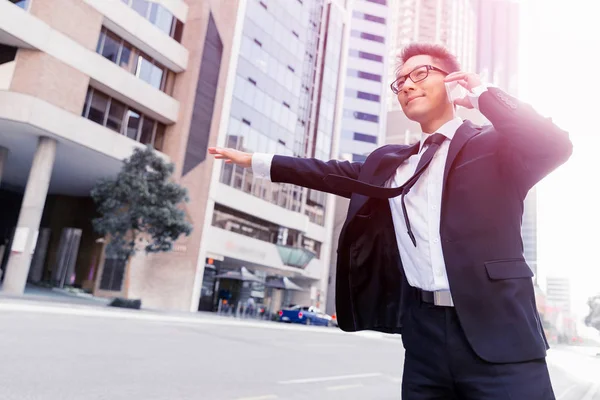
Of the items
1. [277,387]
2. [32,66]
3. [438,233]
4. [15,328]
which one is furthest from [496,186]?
[32,66]

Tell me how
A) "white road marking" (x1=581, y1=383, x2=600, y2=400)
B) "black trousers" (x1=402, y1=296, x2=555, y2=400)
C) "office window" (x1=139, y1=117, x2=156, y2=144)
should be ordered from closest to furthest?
1. "black trousers" (x1=402, y1=296, x2=555, y2=400)
2. "white road marking" (x1=581, y1=383, x2=600, y2=400)
3. "office window" (x1=139, y1=117, x2=156, y2=144)

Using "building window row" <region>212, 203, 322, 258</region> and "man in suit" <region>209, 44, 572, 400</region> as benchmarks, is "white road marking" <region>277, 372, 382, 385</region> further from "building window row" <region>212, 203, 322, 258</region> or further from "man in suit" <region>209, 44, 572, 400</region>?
"building window row" <region>212, 203, 322, 258</region>

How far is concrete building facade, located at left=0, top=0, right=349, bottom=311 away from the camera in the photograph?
66.6ft

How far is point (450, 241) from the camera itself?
5.41 ft

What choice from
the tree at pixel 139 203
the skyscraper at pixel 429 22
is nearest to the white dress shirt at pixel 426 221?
the tree at pixel 139 203

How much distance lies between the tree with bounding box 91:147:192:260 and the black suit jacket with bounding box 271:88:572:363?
65.0 ft

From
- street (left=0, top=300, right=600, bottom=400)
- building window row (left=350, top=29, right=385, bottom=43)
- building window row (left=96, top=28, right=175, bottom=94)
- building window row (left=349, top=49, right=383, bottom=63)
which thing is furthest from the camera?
building window row (left=350, top=29, right=385, bottom=43)

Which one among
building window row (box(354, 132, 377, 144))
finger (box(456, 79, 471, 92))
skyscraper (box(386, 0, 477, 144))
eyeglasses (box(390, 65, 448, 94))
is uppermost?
skyscraper (box(386, 0, 477, 144))

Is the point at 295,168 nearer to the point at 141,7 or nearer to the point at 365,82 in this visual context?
the point at 141,7

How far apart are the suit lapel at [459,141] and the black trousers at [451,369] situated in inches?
19.3

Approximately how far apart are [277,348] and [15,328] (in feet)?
18.7

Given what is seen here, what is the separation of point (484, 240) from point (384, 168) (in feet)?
1.98

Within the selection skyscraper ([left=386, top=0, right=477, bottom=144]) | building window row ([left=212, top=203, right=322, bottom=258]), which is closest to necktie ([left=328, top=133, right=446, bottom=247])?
building window row ([left=212, top=203, right=322, bottom=258])

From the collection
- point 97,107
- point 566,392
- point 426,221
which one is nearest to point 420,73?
point 426,221
